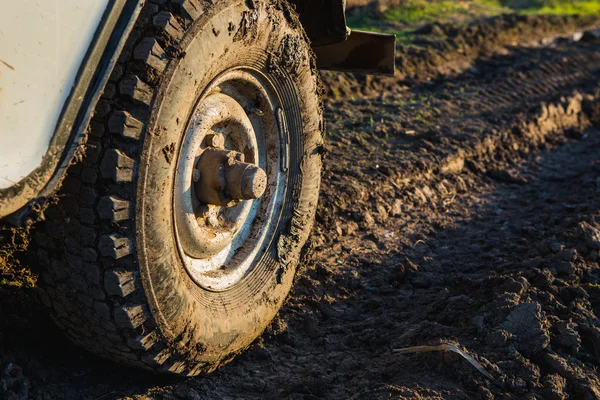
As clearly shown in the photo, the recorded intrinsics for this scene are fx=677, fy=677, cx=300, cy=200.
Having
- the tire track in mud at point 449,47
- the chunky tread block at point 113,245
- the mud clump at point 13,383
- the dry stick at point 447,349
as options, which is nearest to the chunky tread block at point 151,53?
the chunky tread block at point 113,245

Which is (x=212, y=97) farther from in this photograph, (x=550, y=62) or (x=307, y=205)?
(x=550, y=62)

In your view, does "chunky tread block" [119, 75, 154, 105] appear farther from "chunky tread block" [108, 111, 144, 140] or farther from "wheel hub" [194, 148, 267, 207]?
"wheel hub" [194, 148, 267, 207]

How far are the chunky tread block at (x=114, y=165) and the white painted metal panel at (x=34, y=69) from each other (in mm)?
218

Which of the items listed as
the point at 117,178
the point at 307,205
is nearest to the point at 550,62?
the point at 307,205

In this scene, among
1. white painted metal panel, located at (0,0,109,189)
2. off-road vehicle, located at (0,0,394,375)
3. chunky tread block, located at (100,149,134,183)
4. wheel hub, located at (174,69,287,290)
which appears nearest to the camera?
white painted metal panel, located at (0,0,109,189)

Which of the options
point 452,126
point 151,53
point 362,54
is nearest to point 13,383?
point 151,53

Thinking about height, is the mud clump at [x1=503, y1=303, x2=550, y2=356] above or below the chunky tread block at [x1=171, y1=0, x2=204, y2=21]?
below

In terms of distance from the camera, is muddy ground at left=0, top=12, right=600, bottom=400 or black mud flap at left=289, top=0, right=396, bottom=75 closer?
muddy ground at left=0, top=12, right=600, bottom=400

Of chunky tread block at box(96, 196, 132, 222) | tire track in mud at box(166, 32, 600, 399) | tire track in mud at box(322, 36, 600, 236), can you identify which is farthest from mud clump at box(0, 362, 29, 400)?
tire track in mud at box(322, 36, 600, 236)

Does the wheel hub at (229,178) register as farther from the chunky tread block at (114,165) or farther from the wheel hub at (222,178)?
the chunky tread block at (114,165)

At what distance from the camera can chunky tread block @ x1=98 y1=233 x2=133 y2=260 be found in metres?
2.05

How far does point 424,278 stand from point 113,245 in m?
2.21

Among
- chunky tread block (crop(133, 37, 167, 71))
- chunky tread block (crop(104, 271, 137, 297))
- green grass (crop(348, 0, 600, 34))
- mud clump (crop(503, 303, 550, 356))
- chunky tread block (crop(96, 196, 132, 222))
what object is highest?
green grass (crop(348, 0, 600, 34))

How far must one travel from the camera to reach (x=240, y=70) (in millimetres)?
2639
